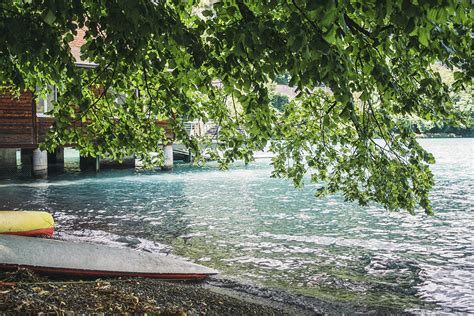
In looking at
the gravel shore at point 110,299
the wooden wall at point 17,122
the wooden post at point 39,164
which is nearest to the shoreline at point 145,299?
the gravel shore at point 110,299

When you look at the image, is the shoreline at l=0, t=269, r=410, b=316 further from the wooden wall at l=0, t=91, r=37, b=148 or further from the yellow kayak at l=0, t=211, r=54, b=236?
the wooden wall at l=0, t=91, r=37, b=148

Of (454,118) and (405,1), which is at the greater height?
(405,1)

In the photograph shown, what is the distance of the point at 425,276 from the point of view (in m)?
8.52

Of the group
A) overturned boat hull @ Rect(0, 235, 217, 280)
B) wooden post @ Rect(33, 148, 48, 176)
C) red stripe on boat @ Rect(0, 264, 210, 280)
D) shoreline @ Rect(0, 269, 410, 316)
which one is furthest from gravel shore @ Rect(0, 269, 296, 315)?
wooden post @ Rect(33, 148, 48, 176)

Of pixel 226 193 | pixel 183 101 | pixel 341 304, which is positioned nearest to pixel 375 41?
pixel 183 101

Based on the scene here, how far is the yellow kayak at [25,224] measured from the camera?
364 inches

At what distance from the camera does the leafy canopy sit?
3.27 meters

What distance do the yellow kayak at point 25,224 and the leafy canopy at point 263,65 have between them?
10.4 ft

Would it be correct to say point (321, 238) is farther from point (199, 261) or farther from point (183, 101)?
point (183, 101)

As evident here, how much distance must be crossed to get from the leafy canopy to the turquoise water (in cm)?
199

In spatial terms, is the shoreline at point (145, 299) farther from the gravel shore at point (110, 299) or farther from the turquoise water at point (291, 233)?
the turquoise water at point (291, 233)

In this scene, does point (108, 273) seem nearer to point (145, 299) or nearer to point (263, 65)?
point (145, 299)

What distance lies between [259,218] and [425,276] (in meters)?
6.54

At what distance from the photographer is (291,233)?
40.1ft
